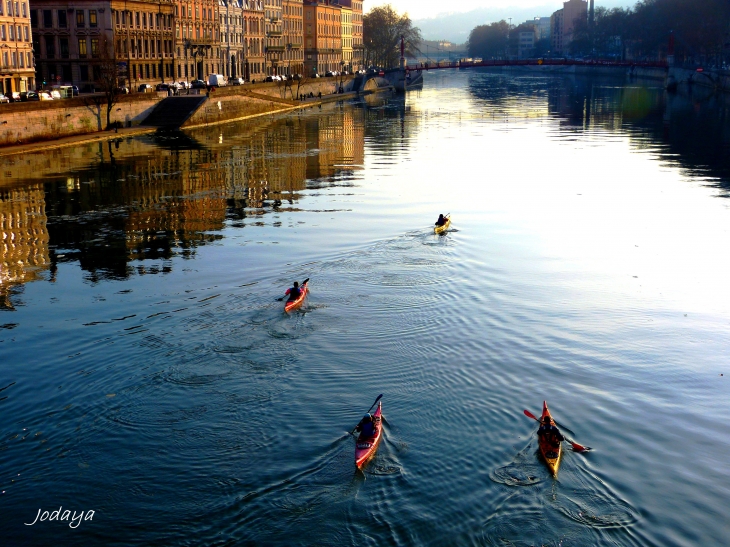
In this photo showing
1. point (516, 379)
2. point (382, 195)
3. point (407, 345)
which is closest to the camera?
point (516, 379)

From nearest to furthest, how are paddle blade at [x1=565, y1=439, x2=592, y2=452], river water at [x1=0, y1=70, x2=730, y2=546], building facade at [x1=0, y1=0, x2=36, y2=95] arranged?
river water at [x1=0, y1=70, x2=730, y2=546]
paddle blade at [x1=565, y1=439, x2=592, y2=452]
building facade at [x1=0, y1=0, x2=36, y2=95]

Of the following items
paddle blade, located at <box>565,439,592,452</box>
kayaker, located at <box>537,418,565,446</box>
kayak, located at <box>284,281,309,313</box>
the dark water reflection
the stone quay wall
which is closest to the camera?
kayaker, located at <box>537,418,565,446</box>

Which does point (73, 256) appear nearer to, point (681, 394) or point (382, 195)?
point (382, 195)

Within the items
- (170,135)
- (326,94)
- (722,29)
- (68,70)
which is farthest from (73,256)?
(722,29)

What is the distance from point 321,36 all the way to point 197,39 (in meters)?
64.6

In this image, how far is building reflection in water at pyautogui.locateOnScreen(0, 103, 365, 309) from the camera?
3809 cm

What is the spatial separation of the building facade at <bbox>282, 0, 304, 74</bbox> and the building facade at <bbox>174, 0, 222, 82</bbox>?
106ft

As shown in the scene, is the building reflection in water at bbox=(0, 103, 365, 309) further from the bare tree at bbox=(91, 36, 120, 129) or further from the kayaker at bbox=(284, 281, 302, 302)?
the kayaker at bbox=(284, 281, 302, 302)

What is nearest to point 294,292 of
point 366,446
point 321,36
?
point 366,446

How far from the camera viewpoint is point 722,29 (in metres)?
156

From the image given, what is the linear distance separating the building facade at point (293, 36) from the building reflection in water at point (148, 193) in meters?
77.6

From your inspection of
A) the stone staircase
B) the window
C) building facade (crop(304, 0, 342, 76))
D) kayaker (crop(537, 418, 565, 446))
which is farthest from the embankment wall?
building facade (crop(304, 0, 342, 76))

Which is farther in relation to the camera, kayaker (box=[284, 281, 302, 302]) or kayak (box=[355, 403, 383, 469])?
kayaker (box=[284, 281, 302, 302])

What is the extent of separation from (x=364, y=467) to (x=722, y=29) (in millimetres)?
156148
